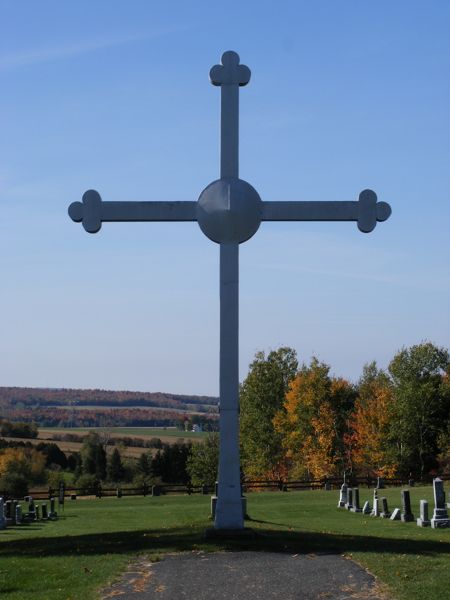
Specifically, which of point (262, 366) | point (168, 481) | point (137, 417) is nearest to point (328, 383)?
point (262, 366)

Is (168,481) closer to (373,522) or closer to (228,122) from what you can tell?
(373,522)

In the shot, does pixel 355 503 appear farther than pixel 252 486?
No

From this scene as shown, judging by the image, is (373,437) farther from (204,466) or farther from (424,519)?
(424,519)

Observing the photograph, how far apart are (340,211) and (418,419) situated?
45.2 m

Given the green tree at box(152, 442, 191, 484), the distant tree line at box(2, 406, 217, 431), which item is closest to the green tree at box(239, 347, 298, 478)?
the green tree at box(152, 442, 191, 484)

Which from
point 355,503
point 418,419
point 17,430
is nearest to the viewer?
point 355,503

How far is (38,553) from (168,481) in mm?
68535

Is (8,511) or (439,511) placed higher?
(439,511)

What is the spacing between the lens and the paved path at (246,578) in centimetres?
1009

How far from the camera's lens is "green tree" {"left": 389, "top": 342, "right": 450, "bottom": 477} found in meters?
58.2

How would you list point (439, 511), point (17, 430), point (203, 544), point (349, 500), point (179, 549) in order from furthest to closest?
point (17, 430) < point (349, 500) < point (439, 511) < point (203, 544) < point (179, 549)

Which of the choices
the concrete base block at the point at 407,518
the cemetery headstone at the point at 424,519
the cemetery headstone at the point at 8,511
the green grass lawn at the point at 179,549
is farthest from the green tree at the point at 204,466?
the green grass lawn at the point at 179,549

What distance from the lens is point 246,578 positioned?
35.7 ft

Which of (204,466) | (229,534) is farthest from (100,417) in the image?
(229,534)
